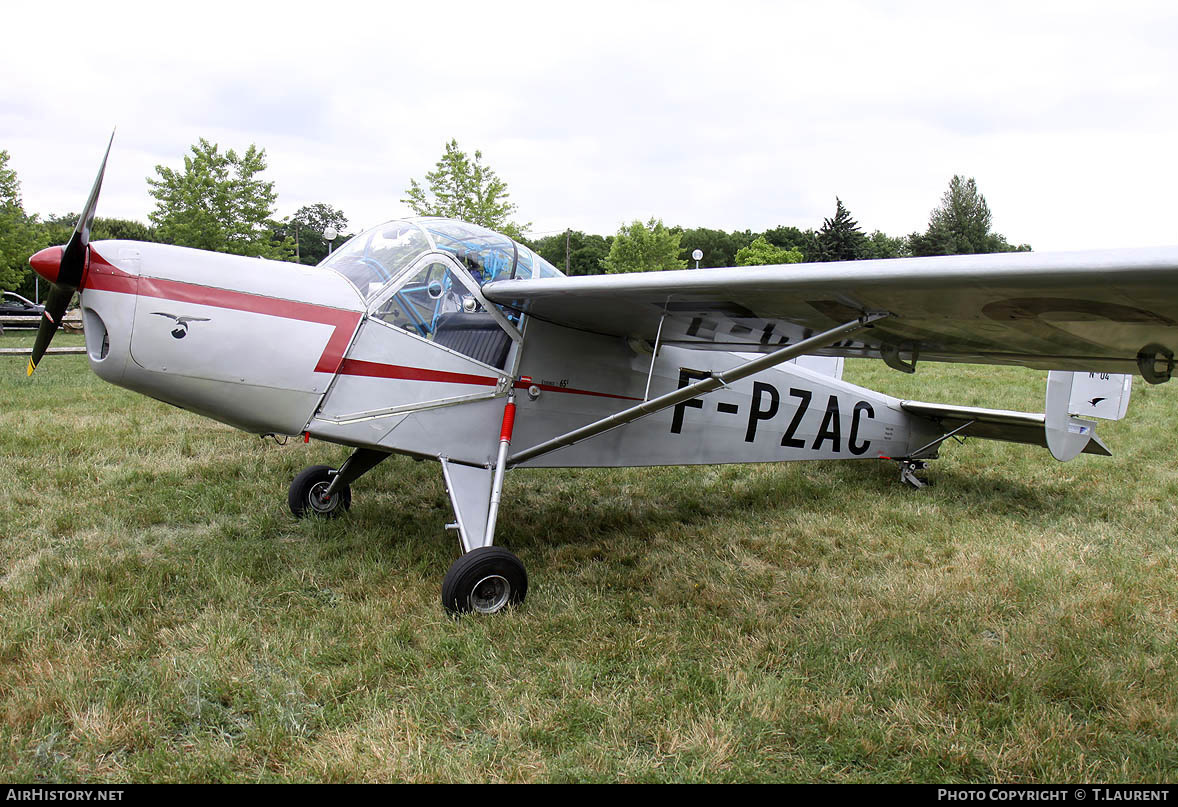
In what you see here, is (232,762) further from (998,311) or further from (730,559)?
(998,311)

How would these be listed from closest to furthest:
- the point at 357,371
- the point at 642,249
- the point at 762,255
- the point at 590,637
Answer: the point at 590,637 < the point at 357,371 < the point at 642,249 < the point at 762,255

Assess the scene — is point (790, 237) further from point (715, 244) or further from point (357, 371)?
point (357, 371)

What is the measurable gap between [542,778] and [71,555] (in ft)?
12.2

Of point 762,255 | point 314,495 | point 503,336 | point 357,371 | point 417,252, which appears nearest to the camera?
point 357,371

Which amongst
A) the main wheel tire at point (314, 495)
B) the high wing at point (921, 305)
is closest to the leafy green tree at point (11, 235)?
the main wheel tire at point (314, 495)

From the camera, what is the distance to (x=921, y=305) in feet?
10.6

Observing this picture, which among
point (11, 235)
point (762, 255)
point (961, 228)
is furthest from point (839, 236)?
point (11, 235)

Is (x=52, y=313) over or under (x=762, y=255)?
under

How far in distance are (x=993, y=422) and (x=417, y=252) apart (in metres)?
5.87

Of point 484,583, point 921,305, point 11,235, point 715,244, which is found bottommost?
point 484,583

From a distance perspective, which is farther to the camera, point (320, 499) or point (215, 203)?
point (215, 203)

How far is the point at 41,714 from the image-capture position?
2.77 m

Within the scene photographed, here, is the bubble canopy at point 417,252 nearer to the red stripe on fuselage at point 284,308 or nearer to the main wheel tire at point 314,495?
the red stripe on fuselage at point 284,308
